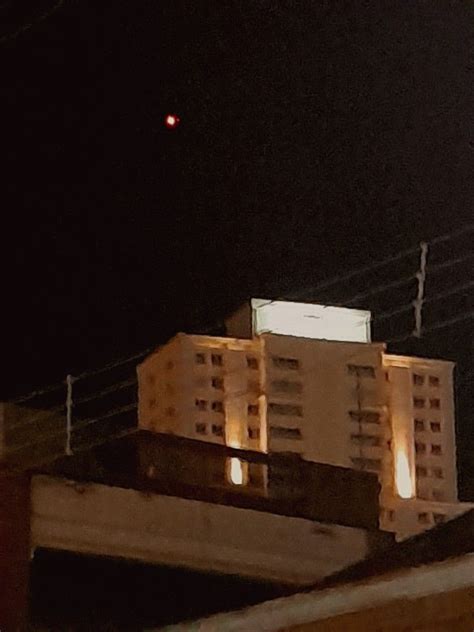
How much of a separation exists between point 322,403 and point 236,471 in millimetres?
5776

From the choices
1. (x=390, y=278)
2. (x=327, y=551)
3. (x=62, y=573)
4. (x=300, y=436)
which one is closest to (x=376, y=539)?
(x=327, y=551)

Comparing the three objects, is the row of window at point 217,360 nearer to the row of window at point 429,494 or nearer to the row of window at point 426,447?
the row of window at point 426,447

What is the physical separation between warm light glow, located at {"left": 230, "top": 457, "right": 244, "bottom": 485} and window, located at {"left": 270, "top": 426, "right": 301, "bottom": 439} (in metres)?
4.98

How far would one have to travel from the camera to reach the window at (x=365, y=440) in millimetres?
15516

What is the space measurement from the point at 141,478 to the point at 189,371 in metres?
6.12

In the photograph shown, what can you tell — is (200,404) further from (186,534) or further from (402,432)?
(186,534)

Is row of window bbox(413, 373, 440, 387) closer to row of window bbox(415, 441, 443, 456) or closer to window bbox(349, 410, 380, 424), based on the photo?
row of window bbox(415, 441, 443, 456)

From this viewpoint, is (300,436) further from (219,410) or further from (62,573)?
(62,573)

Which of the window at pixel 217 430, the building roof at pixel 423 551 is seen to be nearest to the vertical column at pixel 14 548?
the building roof at pixel 423 551

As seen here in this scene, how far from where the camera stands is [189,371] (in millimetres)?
14602

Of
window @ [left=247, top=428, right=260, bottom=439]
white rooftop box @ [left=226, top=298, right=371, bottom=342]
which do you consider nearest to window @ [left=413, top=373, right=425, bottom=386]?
white rooftop box @ [left=226, top=298, right=371, bottom=342]

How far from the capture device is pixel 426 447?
1630 cm

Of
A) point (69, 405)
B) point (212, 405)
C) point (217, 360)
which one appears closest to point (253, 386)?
point (217, 360)

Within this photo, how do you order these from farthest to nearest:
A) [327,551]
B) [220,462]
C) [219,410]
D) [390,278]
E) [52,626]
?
1. [219,410]
2. [390,278]
3. [220,462]
4. [327,551]
5. [52,626]
